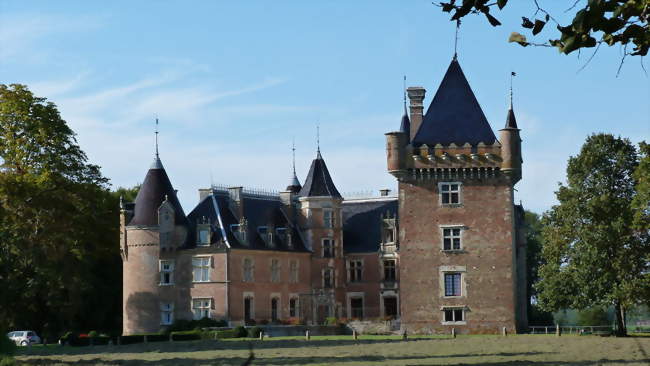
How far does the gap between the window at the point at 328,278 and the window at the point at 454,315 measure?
45.9 feet

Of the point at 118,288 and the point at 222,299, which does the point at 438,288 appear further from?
the point at 118,288

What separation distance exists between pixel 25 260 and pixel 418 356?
84.8 feet

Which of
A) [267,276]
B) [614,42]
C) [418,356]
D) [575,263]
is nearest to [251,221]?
[267,276]

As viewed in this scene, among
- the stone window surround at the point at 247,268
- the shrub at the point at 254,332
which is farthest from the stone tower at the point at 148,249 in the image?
the shrub at the point at 254,332

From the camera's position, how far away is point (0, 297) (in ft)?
164

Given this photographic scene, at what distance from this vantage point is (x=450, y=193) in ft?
177

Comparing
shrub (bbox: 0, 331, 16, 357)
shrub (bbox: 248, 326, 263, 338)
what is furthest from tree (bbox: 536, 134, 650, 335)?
shrub (bbox: 0, 331, 16, 357)

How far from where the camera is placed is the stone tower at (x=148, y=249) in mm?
59969

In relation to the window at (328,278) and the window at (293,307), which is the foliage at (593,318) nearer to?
the window at (328,278)

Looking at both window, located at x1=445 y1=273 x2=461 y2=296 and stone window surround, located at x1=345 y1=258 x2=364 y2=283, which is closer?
window, located at x1=445 y1=273 x2=461 y2=296

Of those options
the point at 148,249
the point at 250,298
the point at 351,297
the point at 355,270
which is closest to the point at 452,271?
the point at 250,298

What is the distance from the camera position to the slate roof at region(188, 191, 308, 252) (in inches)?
2446

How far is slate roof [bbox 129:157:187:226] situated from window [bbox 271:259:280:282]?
5.65 m

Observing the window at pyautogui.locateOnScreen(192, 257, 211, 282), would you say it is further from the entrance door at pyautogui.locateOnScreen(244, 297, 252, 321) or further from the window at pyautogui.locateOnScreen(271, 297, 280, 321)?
the window at pyautogui.locateOnScreen(271, 297, 280, 321)
